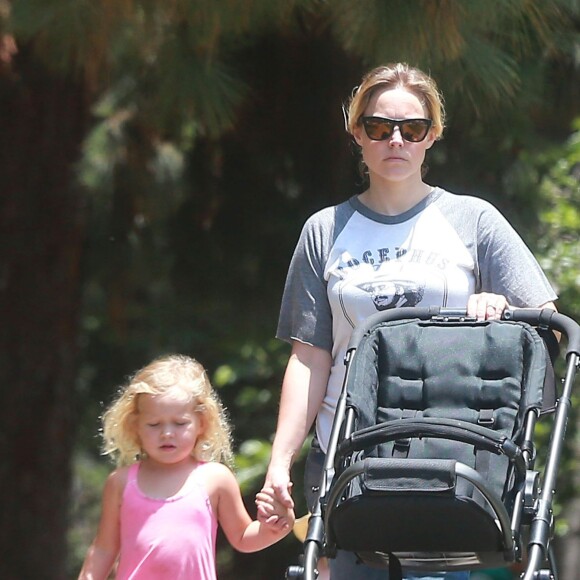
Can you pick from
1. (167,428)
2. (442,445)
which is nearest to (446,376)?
(442,445)

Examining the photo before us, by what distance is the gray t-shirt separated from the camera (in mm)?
2971

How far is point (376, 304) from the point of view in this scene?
3.01 metres

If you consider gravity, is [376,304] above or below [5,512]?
above

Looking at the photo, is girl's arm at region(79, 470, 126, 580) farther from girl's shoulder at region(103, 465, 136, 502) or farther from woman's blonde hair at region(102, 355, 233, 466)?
woman's blonde hair at region(102, 355, 233, 466)

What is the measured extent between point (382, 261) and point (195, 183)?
11.8 feet

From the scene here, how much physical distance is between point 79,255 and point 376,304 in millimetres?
4046

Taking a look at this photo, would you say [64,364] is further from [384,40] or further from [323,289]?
[323,289]

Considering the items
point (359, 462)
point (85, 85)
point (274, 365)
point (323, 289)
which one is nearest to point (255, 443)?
point (274, 365)

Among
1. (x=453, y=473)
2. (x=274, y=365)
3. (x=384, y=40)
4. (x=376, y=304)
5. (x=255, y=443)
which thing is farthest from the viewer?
(x=274, y=365)

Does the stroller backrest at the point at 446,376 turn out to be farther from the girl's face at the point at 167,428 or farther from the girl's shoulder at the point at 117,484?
the girl's shoulder at the point at 117,484

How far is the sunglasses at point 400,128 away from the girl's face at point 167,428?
0.78 meters

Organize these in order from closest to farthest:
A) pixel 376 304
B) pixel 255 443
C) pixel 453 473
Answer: pixel 453 473 < pixel 376 304 < pixel 255 443

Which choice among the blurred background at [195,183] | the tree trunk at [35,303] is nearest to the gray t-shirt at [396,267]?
the blurred background at [195,183]

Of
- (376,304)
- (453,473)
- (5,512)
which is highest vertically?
(376,304)
